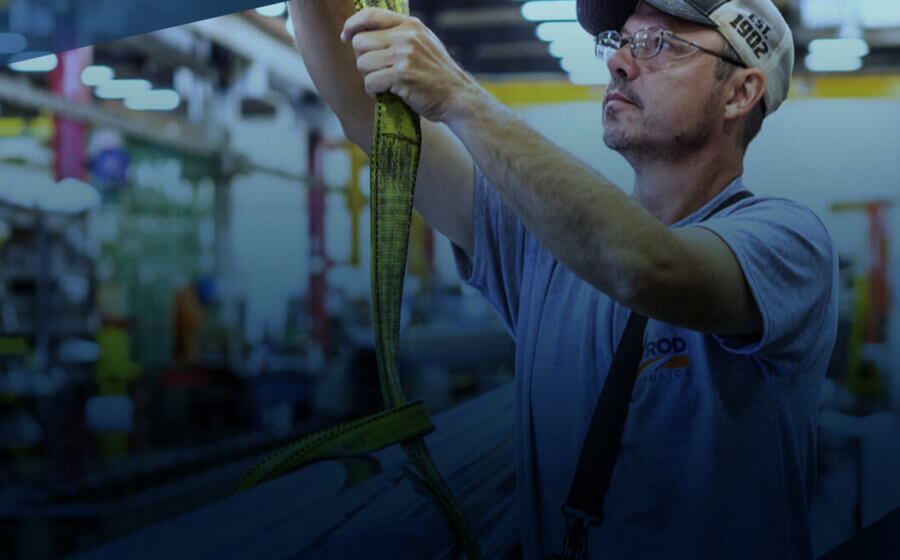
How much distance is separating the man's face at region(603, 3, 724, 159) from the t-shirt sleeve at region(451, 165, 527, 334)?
0.15 meters

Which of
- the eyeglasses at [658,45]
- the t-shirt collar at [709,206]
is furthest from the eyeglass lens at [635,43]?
the t-shirt collar at [709,206]

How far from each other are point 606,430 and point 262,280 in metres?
3.89

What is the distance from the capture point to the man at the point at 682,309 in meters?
0.71

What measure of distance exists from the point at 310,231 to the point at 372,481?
14.5 feet

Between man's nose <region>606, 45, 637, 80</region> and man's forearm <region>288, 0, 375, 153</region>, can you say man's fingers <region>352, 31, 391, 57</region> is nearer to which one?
man's forearm <region>288, 0, 375, 153</region>

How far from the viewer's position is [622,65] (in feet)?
2.57

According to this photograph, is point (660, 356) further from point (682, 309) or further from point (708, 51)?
point (708, 51)

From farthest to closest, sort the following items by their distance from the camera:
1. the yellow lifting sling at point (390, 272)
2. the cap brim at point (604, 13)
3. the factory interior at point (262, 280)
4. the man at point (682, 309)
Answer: the factory interior at point (262, 280) < the cap brim at point (604, 13) < the man at point (682, 309) < the yellow lifting sling at point (390, 272)

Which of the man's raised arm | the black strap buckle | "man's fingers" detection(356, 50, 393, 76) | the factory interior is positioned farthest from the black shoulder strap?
"man's fingers" detection(356, 50, 393, 76)

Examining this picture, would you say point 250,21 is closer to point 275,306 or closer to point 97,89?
point 97,89

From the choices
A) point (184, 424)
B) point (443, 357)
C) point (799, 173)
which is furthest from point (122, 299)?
point (799, 173)

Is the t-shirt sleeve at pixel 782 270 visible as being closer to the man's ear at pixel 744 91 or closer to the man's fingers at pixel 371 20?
the man's ear at pixel 744 91

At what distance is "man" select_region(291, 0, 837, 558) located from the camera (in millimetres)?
707

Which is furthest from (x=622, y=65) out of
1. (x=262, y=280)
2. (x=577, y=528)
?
(x=262, y=280)
